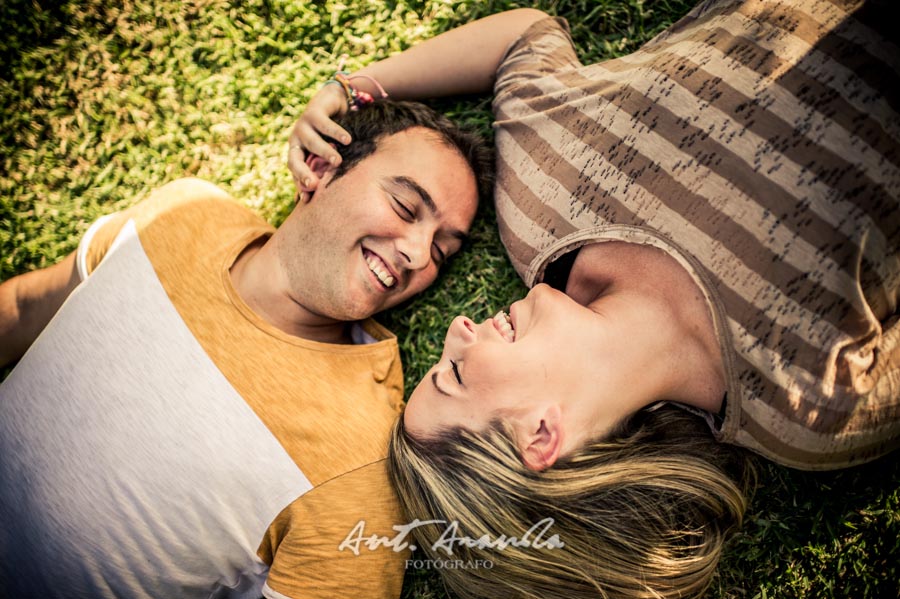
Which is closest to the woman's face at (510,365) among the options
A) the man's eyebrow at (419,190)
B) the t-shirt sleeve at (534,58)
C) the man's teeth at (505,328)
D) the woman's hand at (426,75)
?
the man's teeth at (505,328)

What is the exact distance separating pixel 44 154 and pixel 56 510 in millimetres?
2239

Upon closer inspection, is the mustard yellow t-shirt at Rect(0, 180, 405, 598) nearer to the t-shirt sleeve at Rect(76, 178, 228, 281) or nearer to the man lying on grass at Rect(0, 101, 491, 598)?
the man lying on grass at Rect(0, 101, 491, 598)

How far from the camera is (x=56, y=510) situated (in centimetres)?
221

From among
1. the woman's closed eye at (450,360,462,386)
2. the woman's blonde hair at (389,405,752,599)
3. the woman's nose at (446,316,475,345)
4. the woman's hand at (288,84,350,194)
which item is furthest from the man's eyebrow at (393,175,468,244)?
the woman's blonde hair at (389,405,752,599)

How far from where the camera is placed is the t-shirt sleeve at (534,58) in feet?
8.36

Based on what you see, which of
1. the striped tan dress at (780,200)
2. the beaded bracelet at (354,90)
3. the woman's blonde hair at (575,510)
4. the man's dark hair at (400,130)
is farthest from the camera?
the beaded bracelet at (354,90)

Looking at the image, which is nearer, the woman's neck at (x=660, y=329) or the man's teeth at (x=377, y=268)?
the woman's neck at (x=660, y=329)

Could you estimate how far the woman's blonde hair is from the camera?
206 cm

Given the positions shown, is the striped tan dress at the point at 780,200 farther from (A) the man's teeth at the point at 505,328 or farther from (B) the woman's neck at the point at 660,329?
(A) the man's teeth at the point at 505,328

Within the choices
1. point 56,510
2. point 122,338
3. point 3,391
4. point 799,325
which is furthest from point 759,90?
point 3,391

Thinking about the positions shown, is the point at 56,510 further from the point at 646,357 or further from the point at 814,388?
the point at 814,388

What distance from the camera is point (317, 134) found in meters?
2.73

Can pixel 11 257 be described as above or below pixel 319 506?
above

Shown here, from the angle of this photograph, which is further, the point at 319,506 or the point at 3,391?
the point at 3,391
